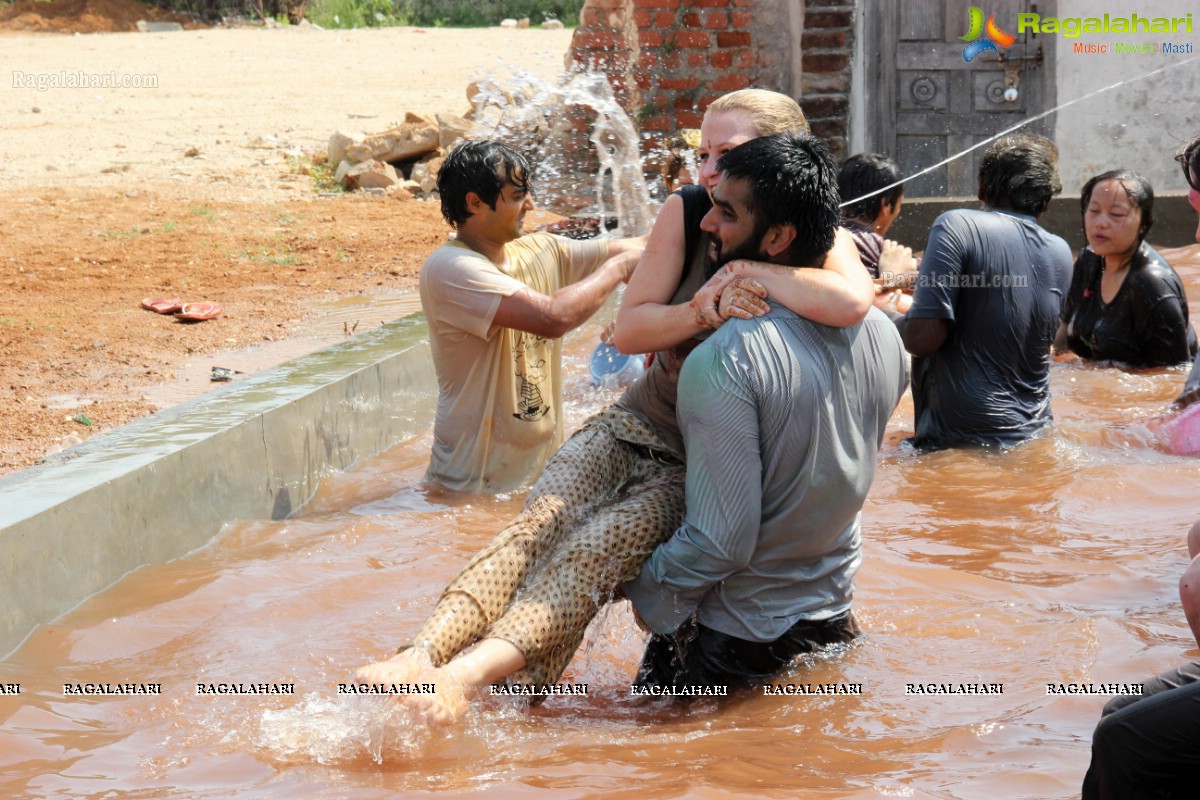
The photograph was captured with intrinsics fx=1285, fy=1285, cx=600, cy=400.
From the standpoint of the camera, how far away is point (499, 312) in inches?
179

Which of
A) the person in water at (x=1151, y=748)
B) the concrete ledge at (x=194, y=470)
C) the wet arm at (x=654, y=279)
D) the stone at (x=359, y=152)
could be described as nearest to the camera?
the person in water at (x=1151, y=748)

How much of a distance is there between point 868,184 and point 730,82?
229 inches

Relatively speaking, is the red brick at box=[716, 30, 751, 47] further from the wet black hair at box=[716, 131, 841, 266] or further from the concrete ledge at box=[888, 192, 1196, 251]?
the wet black hair at box=[716, 131, 841, 266]

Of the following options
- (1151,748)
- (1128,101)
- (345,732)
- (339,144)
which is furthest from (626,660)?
(339,144)

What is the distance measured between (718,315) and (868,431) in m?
0.46

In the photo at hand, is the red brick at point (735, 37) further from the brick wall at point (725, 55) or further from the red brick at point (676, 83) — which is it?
the red brick at point (676, 83)

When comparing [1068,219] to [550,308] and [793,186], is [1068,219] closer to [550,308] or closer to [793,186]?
[550,308]

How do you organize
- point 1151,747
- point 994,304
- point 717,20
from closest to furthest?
point 1151,747 → point 994,304 → point 717,20

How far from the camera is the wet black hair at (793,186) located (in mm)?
2816

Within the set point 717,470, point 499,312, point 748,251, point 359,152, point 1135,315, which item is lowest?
point 1135,315

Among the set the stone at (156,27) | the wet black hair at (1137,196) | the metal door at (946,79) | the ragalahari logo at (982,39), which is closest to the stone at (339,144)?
the metal door at (946,79)

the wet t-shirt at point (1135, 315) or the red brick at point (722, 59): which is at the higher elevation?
the red brick at point (722, 59)

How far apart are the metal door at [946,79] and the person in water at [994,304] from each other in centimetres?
571

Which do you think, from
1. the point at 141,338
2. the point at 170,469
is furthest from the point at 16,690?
the point at 141,338
